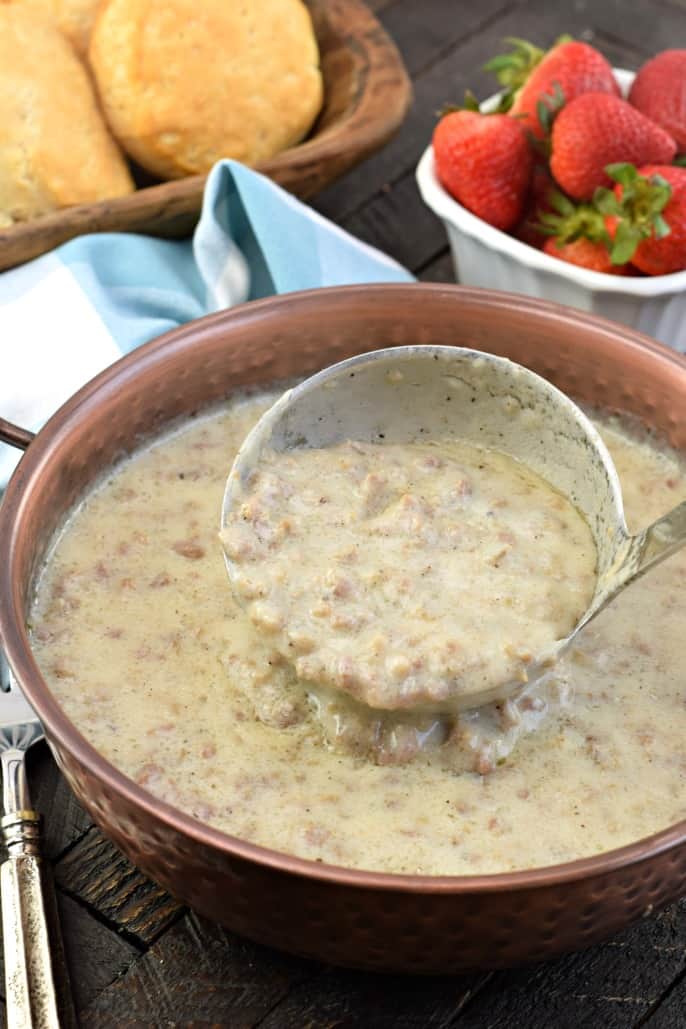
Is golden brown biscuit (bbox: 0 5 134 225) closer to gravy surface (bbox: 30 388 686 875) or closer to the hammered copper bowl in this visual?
the hammered copper bowl

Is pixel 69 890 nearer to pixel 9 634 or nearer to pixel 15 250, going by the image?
pixel 9 634

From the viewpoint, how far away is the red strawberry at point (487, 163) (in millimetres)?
2055

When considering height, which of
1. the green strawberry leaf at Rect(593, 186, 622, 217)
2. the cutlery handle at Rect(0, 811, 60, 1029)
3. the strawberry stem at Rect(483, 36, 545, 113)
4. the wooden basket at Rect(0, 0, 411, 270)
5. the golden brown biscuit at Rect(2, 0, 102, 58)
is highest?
the golden brown biscuit at Rect(2, 0, 102, 58)

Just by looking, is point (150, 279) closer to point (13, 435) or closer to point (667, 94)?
point (13, 435)

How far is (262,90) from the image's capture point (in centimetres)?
214

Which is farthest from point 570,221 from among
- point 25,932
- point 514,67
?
point 25,932

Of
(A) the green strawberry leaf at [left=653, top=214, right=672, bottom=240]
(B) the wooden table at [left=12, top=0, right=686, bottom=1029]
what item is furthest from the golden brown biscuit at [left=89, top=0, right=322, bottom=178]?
(B) the wooden table at [left=12, top=0, right=686, bottom=1029]

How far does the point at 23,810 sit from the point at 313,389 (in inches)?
22.7

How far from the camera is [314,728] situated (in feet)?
4.41

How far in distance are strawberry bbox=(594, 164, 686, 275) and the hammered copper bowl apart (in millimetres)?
329

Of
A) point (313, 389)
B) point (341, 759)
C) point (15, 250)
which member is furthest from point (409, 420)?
point (15, 250)

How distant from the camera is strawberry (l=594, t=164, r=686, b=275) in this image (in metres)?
1.92

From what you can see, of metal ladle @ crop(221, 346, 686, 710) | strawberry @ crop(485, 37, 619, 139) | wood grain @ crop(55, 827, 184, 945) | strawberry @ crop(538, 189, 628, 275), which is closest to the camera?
wood grain @ crop(55, 827, 184, 945)

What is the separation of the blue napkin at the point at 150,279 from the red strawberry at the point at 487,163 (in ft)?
0.54
